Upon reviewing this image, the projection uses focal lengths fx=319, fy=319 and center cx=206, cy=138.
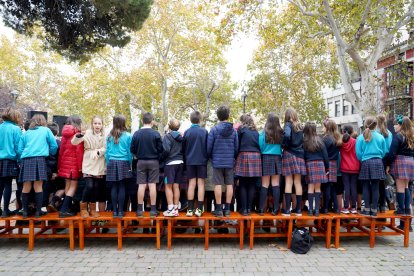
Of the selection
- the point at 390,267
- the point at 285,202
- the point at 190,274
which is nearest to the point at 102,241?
the point at 190,274

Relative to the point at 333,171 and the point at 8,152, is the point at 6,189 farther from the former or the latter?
the point at 333,171

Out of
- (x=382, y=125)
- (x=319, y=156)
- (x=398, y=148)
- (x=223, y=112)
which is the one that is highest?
(x=223, y=112)

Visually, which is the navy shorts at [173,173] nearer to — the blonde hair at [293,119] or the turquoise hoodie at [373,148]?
the blonde hair at [293,119]

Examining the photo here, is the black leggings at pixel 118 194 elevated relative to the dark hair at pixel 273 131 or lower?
lower

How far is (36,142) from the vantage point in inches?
215

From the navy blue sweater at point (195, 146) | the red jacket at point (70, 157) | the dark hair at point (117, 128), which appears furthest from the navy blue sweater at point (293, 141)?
the red jacket at point (70, 157)

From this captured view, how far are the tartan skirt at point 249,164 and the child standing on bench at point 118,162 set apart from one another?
76.4 inches

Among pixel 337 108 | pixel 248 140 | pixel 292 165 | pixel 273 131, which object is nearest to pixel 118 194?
pixel 248 140

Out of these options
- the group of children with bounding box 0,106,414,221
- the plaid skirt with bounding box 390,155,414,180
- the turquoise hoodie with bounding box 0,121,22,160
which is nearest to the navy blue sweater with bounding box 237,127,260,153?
the group of children with bounding box 0,106,414,221

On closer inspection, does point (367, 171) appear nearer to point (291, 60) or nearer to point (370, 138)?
point (370, 138)

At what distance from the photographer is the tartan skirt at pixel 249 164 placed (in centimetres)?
555

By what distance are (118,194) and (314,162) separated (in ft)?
11.5

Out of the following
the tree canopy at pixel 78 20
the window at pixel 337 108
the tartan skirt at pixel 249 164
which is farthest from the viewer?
the window at pixel 337 108

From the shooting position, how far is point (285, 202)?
5695 millimetres
